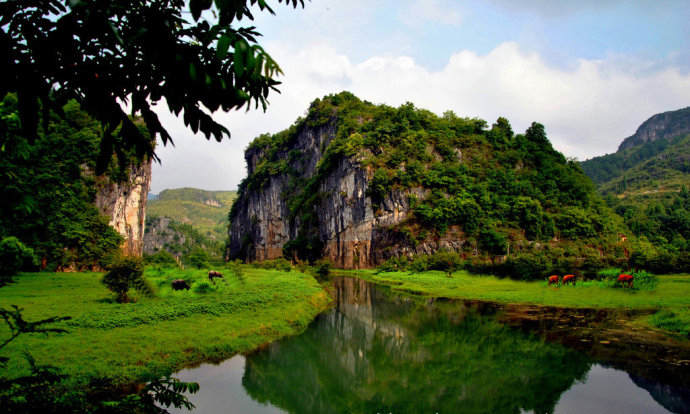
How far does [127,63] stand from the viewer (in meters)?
2.52

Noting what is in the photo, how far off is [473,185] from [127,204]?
4838 centimetres

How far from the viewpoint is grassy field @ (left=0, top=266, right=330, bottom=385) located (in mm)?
10297

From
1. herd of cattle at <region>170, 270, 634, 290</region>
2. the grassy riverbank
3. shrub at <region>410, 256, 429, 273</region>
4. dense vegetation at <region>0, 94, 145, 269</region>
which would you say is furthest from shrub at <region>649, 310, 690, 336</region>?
dense vegetation at <region>0, 94, 145, 269</region>

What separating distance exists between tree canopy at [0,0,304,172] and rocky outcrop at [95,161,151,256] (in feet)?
145

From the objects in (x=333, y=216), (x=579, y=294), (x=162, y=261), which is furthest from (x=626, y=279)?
(x=333, y=216)

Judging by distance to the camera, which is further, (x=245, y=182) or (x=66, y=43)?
(x=245, y=182)

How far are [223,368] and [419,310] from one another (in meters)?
13.6

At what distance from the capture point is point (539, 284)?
96.0 ft

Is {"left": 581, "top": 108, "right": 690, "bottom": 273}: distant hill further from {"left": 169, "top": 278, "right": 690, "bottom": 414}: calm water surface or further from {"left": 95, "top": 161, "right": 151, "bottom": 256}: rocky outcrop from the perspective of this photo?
{"left": 95, "top": 161, "right": 151, "bottom": 256}: rocky outcrop

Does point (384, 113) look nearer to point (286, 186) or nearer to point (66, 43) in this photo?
point (286, 186)

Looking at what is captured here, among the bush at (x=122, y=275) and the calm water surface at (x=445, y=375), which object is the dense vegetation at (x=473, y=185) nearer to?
the calm water surface at (x=445, y=375)

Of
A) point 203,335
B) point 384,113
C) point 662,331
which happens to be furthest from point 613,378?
point 384,113

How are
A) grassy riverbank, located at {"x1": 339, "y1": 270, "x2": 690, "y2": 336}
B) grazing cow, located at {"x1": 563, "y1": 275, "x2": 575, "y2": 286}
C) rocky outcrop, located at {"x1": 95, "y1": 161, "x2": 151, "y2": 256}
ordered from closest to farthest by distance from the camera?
grassy riverbank, located at {"x1": 339, "y1": 270, "x2": 690, "y2": 336} < grazing cow, located at {"x1": 563, "y1": 275, "x2": 575, "y2": 286} < rocky outcrop, located at {"x1": 95, "y1": 161, "x2": 151, "y2": 256}

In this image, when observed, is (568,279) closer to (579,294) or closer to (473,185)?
(579,294)
